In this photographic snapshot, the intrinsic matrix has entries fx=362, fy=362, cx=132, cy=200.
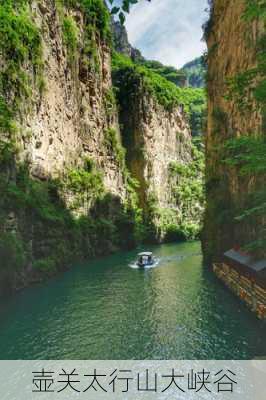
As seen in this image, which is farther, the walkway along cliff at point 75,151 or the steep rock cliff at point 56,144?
the walkway along cliff at point 75,151

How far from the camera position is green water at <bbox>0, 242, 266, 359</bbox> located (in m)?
15.0

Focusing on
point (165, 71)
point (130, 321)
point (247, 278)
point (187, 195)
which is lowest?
point (130, 321)

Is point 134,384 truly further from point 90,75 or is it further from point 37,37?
point 90,75

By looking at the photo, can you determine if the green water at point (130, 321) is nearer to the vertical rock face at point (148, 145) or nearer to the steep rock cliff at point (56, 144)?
the steep rock cliff at point (56, 144)

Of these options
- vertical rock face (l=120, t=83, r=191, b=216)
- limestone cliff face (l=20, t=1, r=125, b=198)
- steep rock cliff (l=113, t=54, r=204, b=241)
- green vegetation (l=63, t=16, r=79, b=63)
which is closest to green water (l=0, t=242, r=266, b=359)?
limestone cliff face (l=20, t=1, r=125, b=198)

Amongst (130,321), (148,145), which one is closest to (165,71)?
(148,145)

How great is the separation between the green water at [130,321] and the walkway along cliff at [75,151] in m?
4.52

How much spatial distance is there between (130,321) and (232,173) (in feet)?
57.6

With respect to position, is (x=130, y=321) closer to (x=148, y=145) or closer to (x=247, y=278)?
(x=247, y=278)

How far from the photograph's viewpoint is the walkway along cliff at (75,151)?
97.6 ft

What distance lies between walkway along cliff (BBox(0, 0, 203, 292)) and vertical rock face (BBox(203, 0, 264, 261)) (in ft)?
48.9

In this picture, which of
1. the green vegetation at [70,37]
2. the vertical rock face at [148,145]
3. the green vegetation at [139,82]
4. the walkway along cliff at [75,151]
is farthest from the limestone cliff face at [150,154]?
the green vegetation at [70,37]

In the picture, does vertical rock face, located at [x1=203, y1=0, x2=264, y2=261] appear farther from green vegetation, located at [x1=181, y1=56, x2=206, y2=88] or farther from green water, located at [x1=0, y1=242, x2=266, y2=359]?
green vegetation, located at [x1=181, y1=56, x2=206, y2=88]

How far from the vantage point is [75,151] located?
4669 cm
